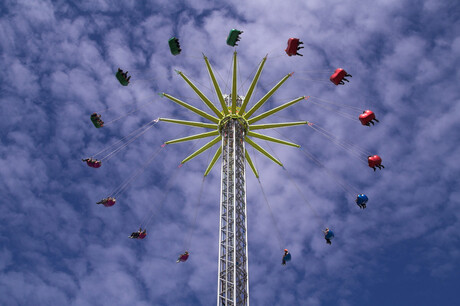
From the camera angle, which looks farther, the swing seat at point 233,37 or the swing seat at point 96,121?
the swing seat at point 96,121

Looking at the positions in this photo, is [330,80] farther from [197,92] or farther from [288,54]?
[197,92]

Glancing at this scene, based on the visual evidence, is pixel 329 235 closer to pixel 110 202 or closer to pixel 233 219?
pixel 233 219

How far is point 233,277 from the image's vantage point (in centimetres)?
2548

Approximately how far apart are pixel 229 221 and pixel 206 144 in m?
6.53

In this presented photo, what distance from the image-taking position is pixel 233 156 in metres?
29.1

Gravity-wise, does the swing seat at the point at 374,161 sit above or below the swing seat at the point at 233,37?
below

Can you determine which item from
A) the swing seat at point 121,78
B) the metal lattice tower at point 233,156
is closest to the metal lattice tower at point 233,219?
the metal lattice tower at point 233,156

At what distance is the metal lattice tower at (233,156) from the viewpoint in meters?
25.8

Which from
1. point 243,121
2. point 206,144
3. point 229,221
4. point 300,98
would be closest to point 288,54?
point 300,98

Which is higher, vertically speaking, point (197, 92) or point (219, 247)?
point (197, 92)

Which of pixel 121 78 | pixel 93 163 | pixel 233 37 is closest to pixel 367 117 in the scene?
pixel 233 37

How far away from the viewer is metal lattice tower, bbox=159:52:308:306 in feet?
84.7

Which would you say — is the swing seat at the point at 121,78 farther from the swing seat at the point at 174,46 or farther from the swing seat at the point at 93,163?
the swing seat at the point at 93,163

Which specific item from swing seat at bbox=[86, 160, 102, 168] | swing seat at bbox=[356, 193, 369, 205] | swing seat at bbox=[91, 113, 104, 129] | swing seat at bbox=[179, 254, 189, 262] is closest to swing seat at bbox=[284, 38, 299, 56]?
swing seat at bbox=[356, 193, 369, 205]
